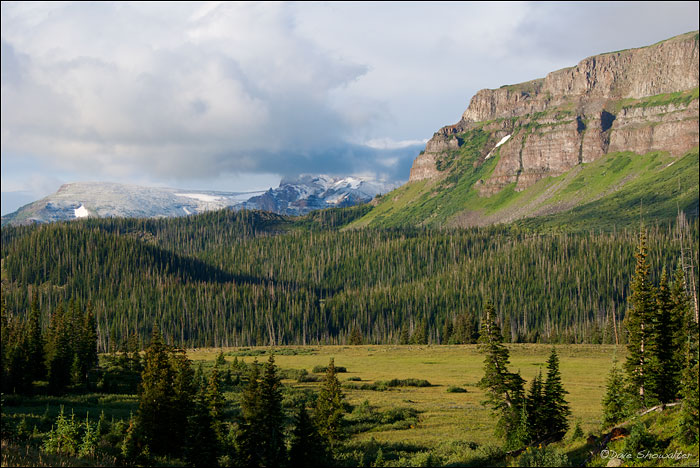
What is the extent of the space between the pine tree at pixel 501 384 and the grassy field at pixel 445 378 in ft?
18.7

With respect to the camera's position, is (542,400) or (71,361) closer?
(542,400)

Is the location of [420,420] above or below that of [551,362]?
below

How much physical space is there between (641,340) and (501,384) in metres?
12.6

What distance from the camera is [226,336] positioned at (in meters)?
195

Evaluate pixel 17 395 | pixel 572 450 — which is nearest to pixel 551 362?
pixel 572 450

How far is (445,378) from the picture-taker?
91.5 metres

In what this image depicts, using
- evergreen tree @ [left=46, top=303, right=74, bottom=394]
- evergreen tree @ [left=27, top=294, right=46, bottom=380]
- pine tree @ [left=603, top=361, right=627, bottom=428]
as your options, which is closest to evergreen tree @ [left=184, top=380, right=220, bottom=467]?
pine tree @ [left=603, top=361, right=627, bottom=428]

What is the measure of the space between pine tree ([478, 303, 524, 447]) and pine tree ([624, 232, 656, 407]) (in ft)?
30.3

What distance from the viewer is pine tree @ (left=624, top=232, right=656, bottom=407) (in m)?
41.1

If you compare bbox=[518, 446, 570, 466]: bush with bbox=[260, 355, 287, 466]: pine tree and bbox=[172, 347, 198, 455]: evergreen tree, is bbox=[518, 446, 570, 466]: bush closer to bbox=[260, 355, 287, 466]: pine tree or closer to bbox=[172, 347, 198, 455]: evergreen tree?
bbox=[260, 355, 287, 466]: pine tree

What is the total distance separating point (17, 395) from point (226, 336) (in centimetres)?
13321

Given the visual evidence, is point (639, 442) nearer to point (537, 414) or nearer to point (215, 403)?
point (537, 414)

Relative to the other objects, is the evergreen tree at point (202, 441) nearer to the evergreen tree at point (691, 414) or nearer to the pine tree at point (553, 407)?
the pine tree at point (553, 407)

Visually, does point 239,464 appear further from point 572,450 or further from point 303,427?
point 572,450
